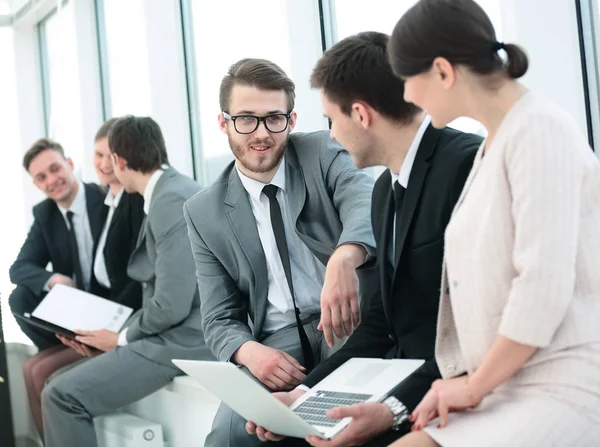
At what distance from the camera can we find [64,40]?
708 cm

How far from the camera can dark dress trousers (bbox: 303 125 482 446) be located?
6.09 feet

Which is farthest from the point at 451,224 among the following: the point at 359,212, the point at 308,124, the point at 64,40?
the point at 64,40

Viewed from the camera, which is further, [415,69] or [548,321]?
[415,69]

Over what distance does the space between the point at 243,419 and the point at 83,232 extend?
Answer: 9.22ft

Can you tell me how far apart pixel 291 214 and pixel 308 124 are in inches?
62.0

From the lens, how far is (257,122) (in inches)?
103

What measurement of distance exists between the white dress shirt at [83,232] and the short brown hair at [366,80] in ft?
10.4

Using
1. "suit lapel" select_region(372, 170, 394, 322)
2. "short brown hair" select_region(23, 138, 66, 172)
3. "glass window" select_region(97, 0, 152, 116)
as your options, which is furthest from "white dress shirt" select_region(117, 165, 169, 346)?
"suit lapel" select_region(372, 170, 394, 322)

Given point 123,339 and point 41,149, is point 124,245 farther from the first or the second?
point 41,149

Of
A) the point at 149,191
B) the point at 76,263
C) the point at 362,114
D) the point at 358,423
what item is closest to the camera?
the point at 358,423

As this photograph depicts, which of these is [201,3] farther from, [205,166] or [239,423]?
[239,423]

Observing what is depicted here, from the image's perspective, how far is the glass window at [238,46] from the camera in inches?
161

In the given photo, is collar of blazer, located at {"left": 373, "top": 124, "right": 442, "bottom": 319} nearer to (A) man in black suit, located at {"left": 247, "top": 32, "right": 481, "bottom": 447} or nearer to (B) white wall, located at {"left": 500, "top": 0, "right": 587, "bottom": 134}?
(A) man in black suit, located at {"left": 247, "top": 32, "right": 481, "bottom": 447}

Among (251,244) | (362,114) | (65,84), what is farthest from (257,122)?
(65,84)
